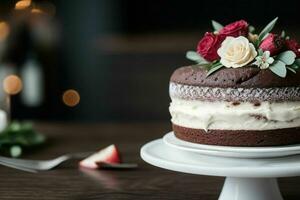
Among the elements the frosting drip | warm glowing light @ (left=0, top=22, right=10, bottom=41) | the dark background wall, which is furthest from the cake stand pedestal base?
warm glowing light @ (left=0, top=22, right=10, bottom=41)

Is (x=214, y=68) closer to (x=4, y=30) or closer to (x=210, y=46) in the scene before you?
(x=210, y=46)

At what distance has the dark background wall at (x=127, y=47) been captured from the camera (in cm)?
386

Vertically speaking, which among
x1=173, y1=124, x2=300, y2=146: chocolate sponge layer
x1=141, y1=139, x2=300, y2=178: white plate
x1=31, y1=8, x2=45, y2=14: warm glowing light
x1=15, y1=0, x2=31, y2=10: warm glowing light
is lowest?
x1=141, y1=139, x2=300, y2=178: white plate

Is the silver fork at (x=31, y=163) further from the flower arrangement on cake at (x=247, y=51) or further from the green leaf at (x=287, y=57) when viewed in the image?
the green leaf at (x=287, y=57)

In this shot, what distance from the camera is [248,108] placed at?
1049mm

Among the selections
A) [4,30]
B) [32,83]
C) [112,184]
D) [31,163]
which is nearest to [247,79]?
[112,184]

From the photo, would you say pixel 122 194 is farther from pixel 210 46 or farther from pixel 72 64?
pixel 72 64

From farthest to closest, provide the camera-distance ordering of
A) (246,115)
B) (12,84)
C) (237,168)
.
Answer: (12,84), (246,115), (237,168)

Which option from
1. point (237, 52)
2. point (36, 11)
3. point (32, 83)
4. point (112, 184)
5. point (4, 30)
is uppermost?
point (36, 11)

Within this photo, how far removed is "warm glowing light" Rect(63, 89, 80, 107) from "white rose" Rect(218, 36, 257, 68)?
3.08m

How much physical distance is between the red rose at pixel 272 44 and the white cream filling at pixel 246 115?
0.09 m

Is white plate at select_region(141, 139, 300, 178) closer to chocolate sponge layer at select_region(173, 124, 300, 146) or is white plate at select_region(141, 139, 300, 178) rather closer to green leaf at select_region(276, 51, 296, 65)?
chocolate sponge layer at select_region(173, 124, 300, 146)

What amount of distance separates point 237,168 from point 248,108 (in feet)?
0.46

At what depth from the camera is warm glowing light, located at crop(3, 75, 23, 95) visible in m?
3.96
